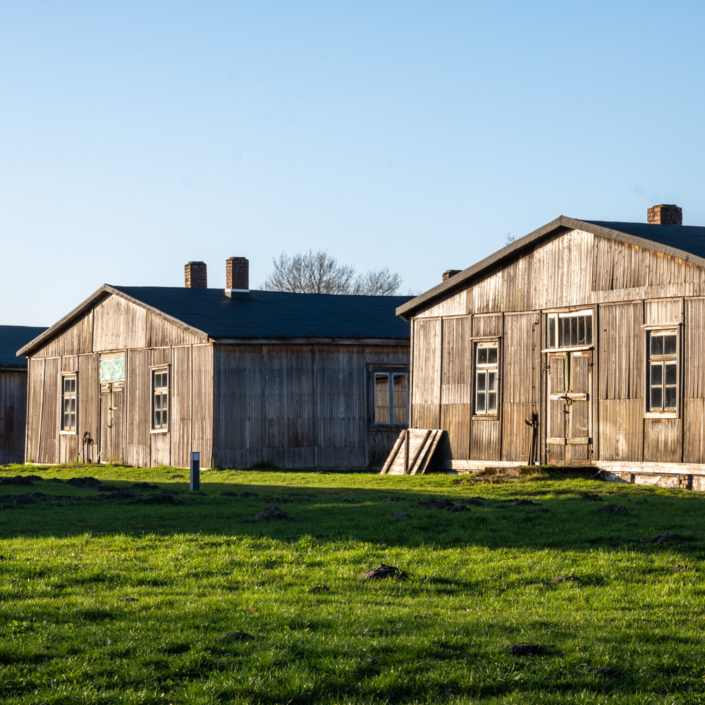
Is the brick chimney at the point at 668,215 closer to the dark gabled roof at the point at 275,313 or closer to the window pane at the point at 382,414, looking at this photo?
the dark gabled roof at the point at 275,313

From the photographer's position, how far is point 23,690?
6191 mm

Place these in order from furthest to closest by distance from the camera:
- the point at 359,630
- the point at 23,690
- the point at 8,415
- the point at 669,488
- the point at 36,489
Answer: the point at 8,415 → the point at 36,489 → the point at 669,488 → the point at 359,630 → the point at 23,690

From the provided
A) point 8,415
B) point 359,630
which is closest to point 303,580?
point 359,630

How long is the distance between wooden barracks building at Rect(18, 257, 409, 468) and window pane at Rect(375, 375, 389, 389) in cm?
3

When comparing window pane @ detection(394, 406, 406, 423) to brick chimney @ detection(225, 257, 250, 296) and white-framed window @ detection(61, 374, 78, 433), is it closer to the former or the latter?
brick chimney @ detection(225, 257, 250, 296)

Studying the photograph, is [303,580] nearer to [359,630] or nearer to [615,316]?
[359,630]

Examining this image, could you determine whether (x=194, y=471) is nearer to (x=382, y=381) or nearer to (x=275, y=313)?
(x=382, y=381)

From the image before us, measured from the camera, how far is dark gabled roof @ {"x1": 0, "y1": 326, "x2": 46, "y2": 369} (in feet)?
124

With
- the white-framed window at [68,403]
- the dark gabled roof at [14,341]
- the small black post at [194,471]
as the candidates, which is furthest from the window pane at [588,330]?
the dark gabled roof at [14,341]

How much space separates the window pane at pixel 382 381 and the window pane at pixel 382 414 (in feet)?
2.08

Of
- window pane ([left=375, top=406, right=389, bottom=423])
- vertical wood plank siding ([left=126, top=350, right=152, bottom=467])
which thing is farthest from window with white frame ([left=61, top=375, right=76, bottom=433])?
window pane ([left=375, top=406, right=389, bottom=423])

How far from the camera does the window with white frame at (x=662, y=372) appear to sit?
19188 millimetres

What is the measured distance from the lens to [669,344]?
19.3 metres

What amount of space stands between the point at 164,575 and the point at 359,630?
3.21 meters
